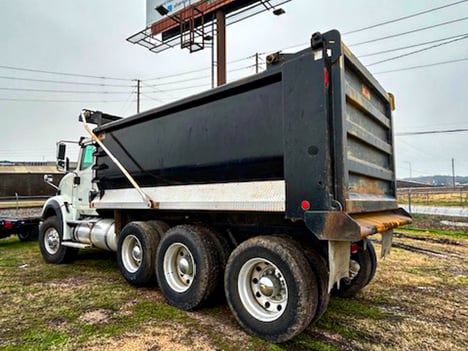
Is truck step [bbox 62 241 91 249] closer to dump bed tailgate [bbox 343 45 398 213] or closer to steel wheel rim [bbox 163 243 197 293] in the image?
steel wheel rim [bbox 163 243 197 293]

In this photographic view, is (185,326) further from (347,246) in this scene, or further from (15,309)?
(15,309)

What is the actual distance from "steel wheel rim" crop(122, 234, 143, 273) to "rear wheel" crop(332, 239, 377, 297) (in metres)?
2.95

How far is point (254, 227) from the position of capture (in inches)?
145

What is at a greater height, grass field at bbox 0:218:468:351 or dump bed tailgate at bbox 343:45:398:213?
dump bed tailgate at bbox 343:45:398:213

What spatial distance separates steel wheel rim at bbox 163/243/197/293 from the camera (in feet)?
12.8

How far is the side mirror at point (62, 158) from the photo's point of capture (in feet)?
20.8

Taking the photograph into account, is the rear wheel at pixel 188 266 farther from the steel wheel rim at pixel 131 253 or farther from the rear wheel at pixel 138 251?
the steel wheel rim at pixel 131 253

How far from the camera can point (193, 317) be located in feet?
11.8

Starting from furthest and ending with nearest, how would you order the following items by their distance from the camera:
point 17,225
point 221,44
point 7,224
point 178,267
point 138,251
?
point 221,44 → point 17,225 → point 7,224 → point 138,251 → point 178,267

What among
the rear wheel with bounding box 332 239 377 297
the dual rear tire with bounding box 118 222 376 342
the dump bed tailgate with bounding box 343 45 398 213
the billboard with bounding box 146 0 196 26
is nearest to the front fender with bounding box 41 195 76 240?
the dual rear tire with bounding box 118 222 376 342

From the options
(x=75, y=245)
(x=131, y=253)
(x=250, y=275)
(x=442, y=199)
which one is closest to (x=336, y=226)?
(x=250, y=275)

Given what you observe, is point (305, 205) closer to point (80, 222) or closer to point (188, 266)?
point (188, 266)

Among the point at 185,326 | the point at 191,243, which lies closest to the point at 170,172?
the point at 191,243

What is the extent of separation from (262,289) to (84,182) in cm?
460
